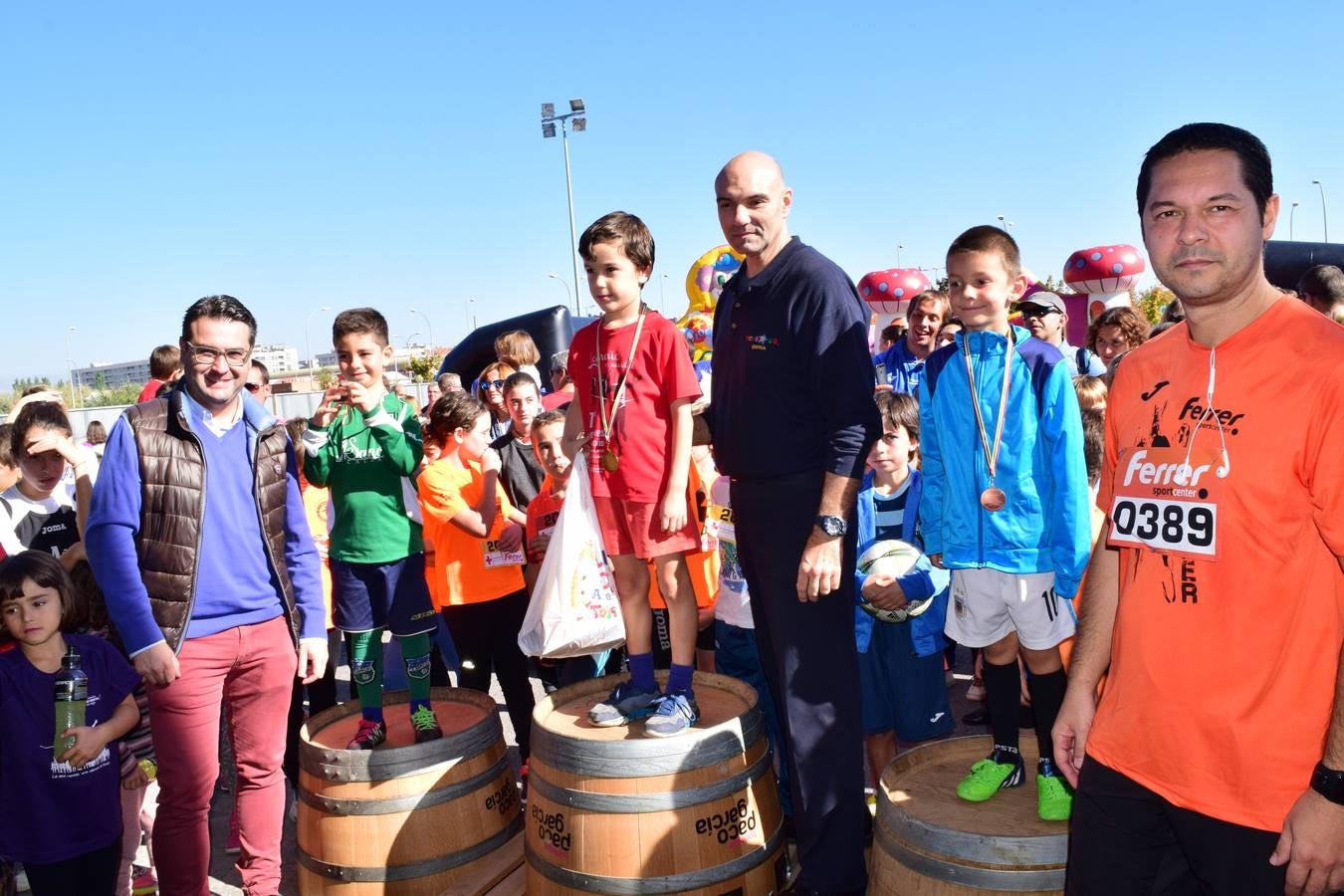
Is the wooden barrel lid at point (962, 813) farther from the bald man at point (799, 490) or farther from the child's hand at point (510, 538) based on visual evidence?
the child's hand at point (510, 538)

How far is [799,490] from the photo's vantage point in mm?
2992

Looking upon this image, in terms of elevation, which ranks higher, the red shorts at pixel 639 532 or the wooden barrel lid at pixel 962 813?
the red shorts at pixel 639 532

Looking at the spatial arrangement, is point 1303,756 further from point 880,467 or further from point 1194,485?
point 880,467

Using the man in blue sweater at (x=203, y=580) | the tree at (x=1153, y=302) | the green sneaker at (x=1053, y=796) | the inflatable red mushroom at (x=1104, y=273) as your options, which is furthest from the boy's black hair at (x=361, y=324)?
the tree at (x=1153, y=302)

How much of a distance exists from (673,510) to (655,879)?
3.74 ft

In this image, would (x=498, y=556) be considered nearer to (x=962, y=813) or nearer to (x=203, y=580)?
(x=203, y=580)

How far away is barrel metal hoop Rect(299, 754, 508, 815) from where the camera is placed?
3383 mm

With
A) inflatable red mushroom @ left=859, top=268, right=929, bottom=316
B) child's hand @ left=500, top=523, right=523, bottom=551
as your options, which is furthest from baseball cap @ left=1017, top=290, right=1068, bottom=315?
inflatable red mushroom @ left=859, top=268, right=929, bottom=316

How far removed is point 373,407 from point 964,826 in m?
2.79

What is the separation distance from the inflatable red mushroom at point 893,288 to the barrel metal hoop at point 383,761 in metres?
10.5

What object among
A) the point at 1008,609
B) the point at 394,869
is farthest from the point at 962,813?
the point at 394,869

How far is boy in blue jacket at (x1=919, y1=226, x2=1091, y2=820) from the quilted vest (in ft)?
8.53

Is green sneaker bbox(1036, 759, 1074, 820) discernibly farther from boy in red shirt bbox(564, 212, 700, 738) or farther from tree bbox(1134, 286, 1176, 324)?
tree bbox(1134, 286, 1176, 324)

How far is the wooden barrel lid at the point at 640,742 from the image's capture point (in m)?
2.91
